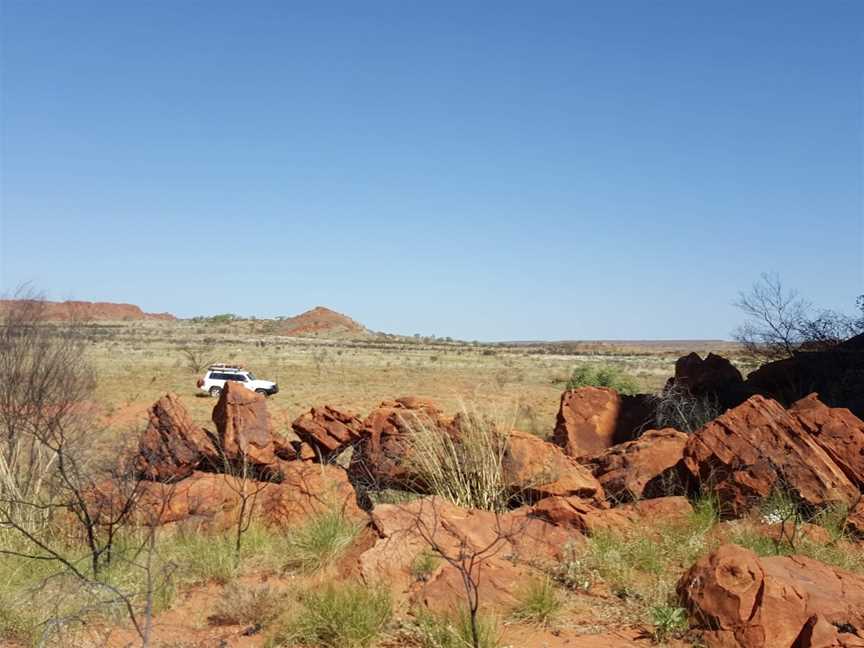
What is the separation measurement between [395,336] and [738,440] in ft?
311

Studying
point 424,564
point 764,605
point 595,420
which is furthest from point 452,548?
point 595,420

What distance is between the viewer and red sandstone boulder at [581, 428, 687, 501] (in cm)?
886

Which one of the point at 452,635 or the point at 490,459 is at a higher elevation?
the point at 490,459

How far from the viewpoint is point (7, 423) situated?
29.1 ft

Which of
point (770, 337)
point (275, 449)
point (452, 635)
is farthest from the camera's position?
point (770, 337)

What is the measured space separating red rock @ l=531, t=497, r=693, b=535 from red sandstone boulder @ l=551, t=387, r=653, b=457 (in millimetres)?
3578

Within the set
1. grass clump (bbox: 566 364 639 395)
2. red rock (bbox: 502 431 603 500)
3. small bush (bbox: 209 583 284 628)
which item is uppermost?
grass clump (bbox: 566 364 639 395)

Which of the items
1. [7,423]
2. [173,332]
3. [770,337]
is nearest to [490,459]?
[7,423]

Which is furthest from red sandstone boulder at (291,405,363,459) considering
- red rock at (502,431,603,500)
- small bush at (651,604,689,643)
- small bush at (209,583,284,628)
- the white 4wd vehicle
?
the white 4wd vehicle

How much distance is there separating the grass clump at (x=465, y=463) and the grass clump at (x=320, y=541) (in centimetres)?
108

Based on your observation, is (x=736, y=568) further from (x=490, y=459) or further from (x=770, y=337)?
(x=770, y=337)

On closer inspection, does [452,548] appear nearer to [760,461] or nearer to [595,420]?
[760,461]

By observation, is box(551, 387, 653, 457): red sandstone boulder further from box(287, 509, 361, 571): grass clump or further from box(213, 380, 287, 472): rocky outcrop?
box(287, 509, 361, 571): grass clump

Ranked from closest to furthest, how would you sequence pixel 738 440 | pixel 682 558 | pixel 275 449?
1. pixel 682 558
2. pixel 738 440
3. pixel 275 449
